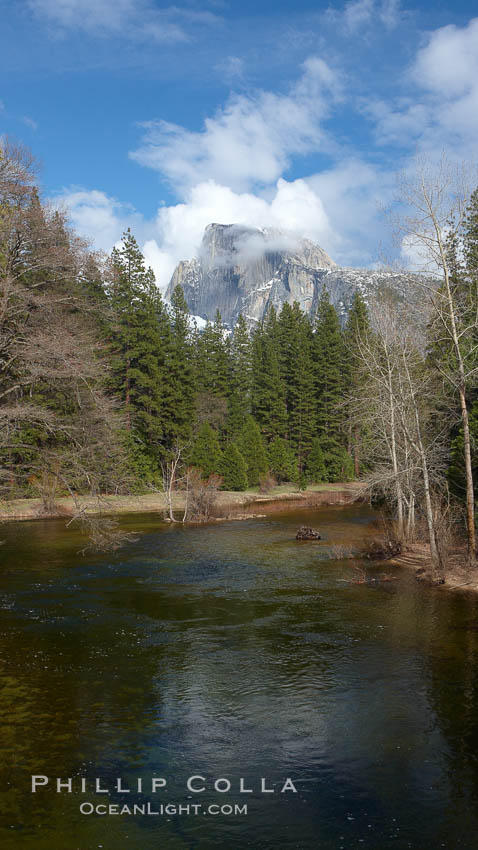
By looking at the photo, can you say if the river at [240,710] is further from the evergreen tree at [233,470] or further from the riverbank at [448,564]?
the evergreen tree at [233,470]

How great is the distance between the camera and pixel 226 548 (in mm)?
26156

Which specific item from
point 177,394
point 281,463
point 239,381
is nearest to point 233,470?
point 281,463

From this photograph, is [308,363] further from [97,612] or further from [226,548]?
[97,612]

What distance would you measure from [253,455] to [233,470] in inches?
161

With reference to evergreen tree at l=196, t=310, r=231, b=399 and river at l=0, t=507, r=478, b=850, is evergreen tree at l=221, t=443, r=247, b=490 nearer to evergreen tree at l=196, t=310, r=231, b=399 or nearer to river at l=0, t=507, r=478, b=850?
evergreen tree at l=196, t=310, r=231, b=399

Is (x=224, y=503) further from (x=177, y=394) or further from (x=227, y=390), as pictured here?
(x=227, y=390)

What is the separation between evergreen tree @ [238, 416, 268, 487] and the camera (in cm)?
5322

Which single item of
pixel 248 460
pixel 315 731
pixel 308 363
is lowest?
pixel 315 731

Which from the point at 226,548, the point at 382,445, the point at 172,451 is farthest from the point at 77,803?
the point at 172,451

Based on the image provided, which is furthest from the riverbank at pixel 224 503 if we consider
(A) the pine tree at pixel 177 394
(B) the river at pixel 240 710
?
(B) the river at pixel 240 710

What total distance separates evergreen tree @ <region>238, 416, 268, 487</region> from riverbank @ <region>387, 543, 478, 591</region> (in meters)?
29.2

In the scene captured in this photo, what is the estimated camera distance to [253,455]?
53469 mm

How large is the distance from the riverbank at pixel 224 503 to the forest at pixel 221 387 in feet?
3.14

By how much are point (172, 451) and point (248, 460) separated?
7195 mm
